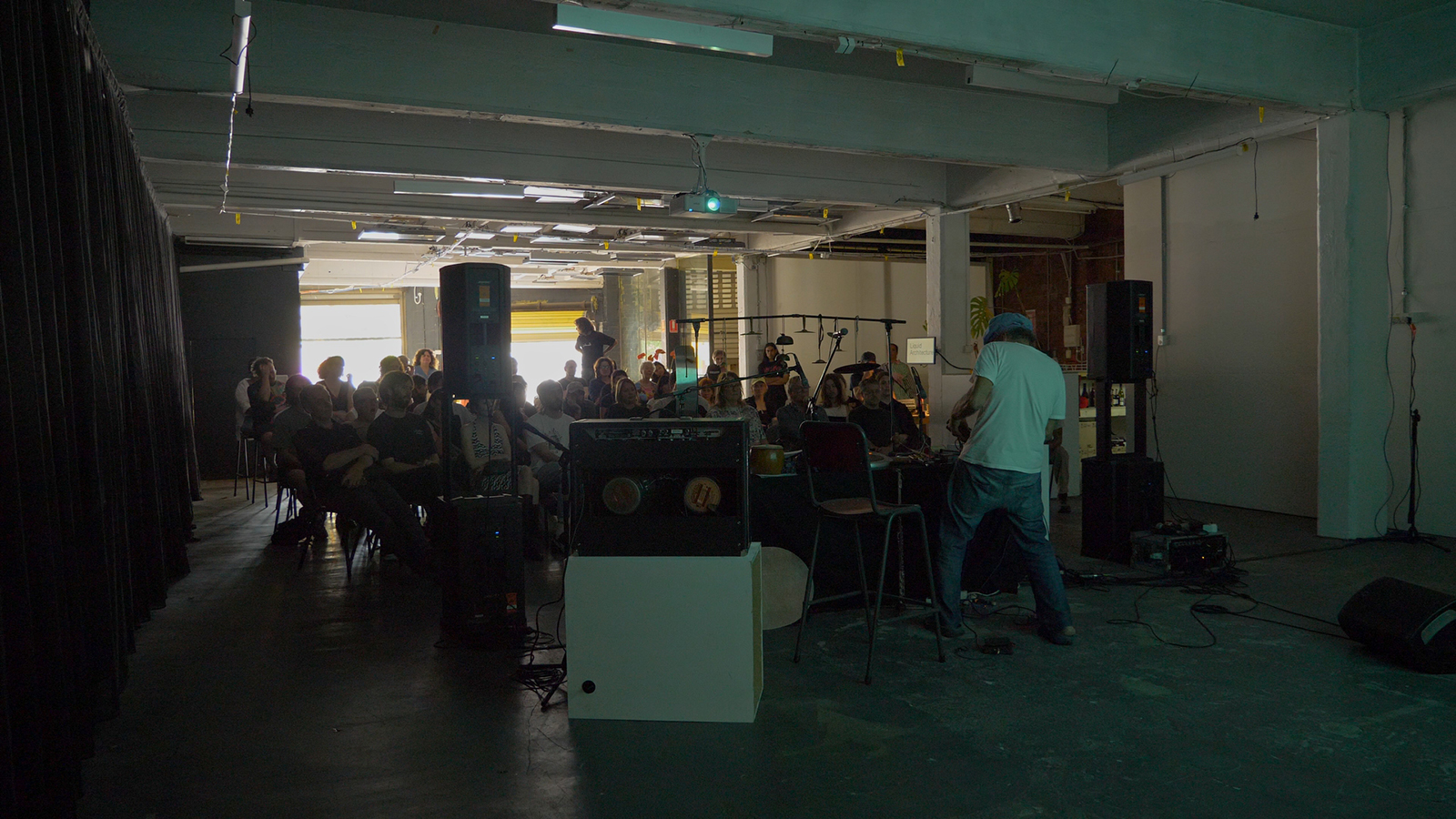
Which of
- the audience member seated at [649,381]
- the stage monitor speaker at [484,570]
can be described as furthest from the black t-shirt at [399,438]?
the audience member seated at [649,381]

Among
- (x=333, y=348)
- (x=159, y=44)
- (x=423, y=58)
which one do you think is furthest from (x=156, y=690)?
(x=333, y=348)

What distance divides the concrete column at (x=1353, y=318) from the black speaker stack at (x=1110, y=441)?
4.25ft

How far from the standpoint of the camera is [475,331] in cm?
452

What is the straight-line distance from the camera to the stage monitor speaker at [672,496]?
3277mm

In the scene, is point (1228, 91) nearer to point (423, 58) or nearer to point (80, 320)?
point (423, 58)

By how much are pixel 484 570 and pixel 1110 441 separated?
4321 millimetres

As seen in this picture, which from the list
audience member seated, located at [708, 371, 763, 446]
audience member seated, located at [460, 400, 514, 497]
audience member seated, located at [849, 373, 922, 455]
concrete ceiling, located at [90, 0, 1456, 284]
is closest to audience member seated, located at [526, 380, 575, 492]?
audience member seated, located at [708, 371, 763, 446]

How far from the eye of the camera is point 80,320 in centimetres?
311

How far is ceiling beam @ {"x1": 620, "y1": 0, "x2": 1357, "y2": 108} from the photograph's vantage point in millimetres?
4707

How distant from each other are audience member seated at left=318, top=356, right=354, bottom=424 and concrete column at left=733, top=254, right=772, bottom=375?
22.6 ft

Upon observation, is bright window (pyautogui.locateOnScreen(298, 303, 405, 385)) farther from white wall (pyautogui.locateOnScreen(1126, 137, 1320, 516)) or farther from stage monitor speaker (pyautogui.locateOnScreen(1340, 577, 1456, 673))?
stage monitor speaker (pyautogui.locateOnScreen(1340, 577, 1456, 673))

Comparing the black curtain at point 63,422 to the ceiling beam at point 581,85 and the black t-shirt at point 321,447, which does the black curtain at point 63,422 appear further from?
the black t-shirt at point 321,447

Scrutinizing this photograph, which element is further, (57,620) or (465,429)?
(465,429)

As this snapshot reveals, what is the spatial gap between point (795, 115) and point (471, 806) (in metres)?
5.75
